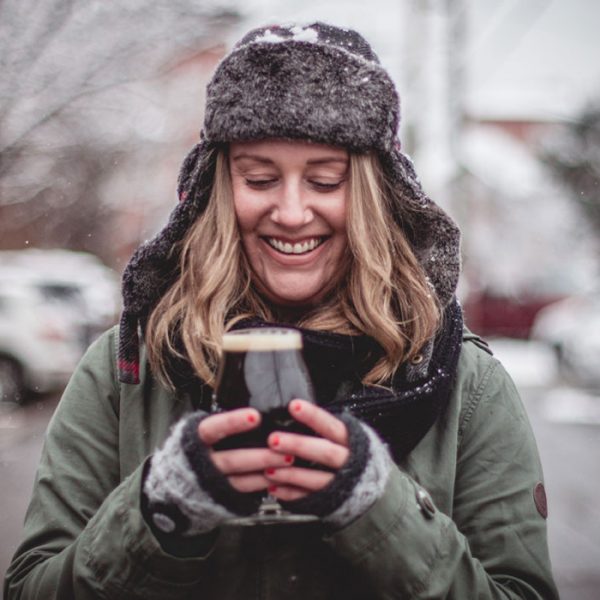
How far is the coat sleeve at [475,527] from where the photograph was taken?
1.56 meters

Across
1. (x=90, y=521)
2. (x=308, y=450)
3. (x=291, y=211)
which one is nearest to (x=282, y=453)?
(x=308, y=450)

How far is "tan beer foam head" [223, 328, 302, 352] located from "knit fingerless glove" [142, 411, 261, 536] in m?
0.15

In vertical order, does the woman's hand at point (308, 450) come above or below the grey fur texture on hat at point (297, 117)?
below

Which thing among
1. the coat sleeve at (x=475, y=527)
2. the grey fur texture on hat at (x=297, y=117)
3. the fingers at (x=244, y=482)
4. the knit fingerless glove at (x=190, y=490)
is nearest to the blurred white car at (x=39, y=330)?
the grey fur texture on hat at (x=297, y=117)

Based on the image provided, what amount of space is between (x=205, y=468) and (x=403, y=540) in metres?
0.44

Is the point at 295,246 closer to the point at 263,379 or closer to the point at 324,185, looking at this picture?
the point at 324,185

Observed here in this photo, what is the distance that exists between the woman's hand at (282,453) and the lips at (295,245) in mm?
590

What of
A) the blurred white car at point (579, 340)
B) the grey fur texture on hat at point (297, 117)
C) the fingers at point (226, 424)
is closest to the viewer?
the fingers at point (226, 424)

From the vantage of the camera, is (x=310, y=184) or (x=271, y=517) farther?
(x=310, y=184)

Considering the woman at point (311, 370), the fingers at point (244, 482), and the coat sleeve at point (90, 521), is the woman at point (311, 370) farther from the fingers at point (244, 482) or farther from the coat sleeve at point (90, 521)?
the fingers at point (244, 482)

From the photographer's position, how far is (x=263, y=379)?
1494 millimetres

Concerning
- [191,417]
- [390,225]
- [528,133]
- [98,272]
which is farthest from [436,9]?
[528,133]

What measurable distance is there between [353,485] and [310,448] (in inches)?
5.2

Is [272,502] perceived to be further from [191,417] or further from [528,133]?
[528,133]
